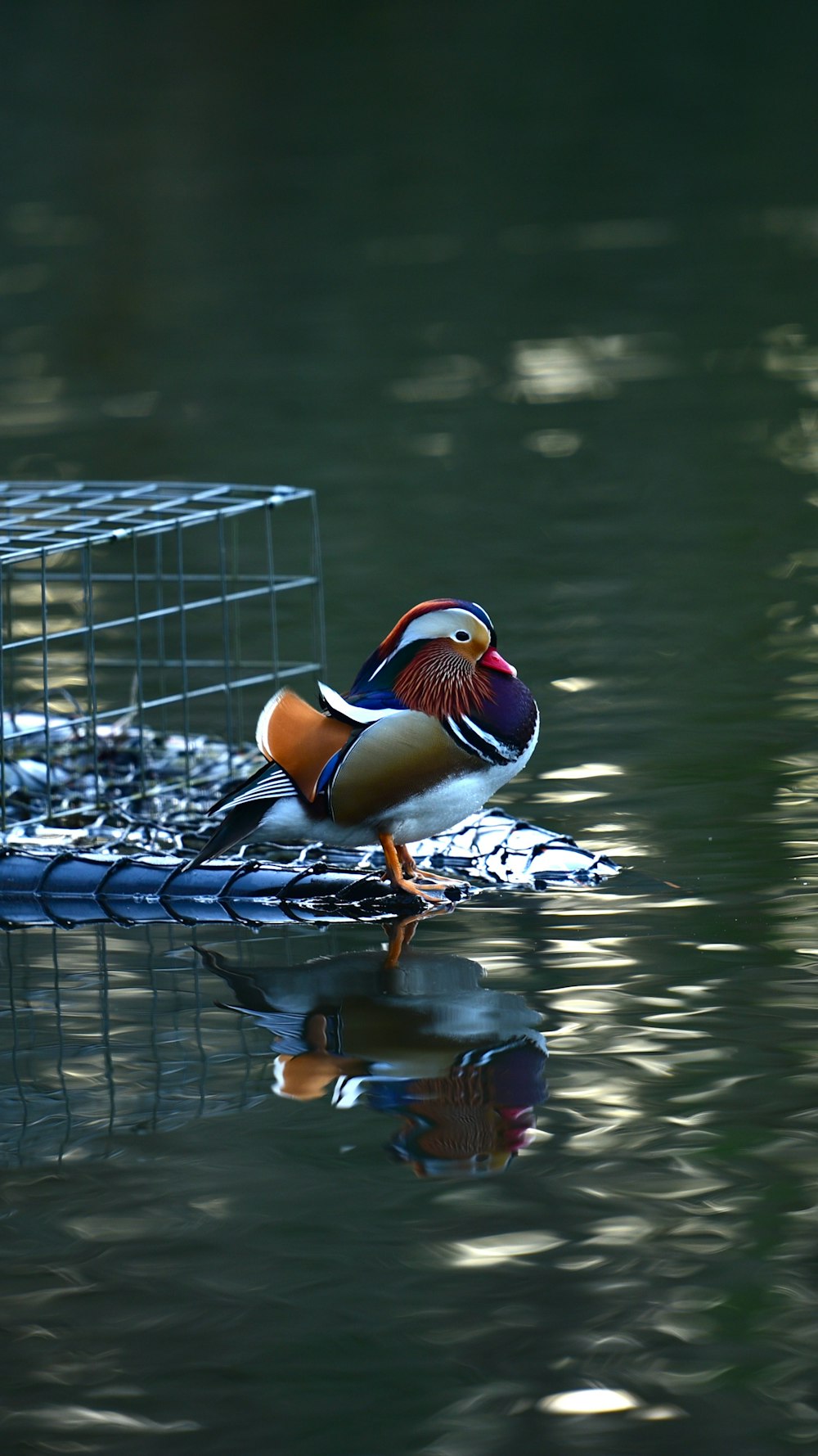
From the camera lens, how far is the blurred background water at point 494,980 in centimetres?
334

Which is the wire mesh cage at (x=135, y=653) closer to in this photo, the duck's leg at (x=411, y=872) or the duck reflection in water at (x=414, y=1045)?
the duck's leg at (x=411, y=872)

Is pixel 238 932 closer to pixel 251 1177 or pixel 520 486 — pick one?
pixel 251 1177

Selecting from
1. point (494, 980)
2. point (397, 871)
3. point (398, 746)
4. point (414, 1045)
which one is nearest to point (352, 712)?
point (398, 746)

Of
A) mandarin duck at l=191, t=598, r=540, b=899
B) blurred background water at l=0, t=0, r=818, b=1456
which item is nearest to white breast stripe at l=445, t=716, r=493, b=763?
Result: mandarin duck at l=191, t=598, r=540, b=899

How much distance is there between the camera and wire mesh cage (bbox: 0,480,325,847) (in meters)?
6.27

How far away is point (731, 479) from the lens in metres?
10.4

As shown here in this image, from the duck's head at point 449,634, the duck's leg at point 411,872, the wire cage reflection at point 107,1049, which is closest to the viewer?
the wire cage reflection at point 107,1049

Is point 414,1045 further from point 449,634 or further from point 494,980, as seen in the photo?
point 449,634

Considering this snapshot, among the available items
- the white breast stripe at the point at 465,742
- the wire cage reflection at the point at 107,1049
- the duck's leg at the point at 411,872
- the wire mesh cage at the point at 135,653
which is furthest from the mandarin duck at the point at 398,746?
the wire mesh cage at the point at 135,653

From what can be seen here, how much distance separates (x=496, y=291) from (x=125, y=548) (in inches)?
262

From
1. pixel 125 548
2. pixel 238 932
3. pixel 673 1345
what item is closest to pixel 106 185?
pixel 125 548

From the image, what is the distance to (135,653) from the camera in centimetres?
805

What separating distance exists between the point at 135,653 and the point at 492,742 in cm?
318

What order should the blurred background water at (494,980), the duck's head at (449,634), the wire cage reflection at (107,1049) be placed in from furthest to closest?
the duck's head at (449,634)
the wire cage reflection at (107,1049)
the blurred background water at (494,980)
